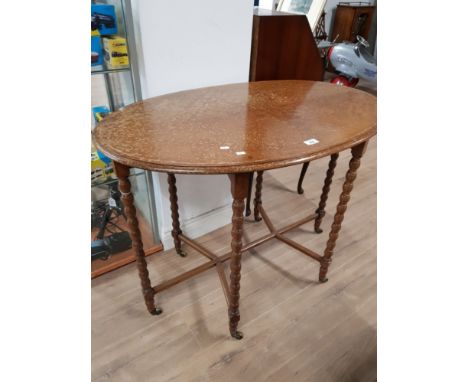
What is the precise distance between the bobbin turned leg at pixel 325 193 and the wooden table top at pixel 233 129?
0.40 metres

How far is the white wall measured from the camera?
1.18 m

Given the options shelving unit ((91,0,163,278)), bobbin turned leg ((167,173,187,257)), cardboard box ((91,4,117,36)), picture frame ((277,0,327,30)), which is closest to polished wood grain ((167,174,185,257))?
bobbin turned leg ((167,173,187,257))

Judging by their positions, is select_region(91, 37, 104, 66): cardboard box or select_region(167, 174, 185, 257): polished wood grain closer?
select_region(91, 37, 104, 66): cardboard box

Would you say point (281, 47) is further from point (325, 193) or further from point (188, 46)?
point (325, 193)

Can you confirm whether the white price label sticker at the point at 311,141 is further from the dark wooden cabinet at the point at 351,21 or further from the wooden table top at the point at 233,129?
the dark wooden cabinet at the point at 351,21

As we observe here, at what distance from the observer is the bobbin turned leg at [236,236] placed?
0.93 m

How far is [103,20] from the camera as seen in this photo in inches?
45.6

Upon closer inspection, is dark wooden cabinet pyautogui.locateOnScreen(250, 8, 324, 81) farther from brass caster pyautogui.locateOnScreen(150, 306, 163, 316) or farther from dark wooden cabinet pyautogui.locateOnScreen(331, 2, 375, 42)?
dark wooden cabinet pyautogui.locateOnScreen(331, 2, 375, 42)

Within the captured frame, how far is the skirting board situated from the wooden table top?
0.78m
